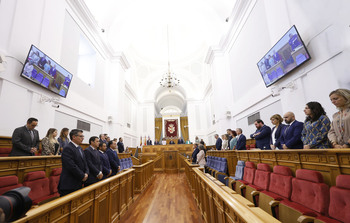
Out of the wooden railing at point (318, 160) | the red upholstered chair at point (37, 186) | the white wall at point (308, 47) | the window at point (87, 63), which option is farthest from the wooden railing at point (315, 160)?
the window at point (87, 63)

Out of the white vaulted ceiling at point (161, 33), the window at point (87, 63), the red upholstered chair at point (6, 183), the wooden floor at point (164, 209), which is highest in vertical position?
the white vaulted ceiling at point (161, 33)

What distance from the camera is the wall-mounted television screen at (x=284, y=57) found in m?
3.70

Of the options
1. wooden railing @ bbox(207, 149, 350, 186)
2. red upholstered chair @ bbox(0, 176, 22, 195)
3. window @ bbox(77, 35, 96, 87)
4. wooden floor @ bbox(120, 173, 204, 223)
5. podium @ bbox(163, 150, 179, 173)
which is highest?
window @ bbox(77, 35, 96, 87)

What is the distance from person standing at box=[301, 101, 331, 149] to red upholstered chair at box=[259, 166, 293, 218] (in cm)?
47

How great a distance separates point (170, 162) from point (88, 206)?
749 centimetres

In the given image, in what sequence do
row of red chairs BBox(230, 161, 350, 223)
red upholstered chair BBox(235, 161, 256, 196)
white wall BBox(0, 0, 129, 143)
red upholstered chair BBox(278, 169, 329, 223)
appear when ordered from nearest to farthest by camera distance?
row of red chairs BBox(230, 161, 350, 223), red upholstered chair BBox(278, 169, 329, 223), red upholstered chair BBox(235, 161, 256, 196), white wall BBox(0, 0, 129, 143)

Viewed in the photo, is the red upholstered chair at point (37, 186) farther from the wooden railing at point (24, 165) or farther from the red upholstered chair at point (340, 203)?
the red upholstered chair at point (340, 203)

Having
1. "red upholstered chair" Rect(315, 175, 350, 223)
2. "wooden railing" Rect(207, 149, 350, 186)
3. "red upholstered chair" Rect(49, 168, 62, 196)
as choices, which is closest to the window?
"red upholstered chair" Rect(49, 168, 62, 196)

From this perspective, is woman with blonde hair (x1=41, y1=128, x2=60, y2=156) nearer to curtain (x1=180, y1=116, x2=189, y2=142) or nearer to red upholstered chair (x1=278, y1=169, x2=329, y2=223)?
red upholstered chair (x1=278, y1=169, x2=329, y2=223)

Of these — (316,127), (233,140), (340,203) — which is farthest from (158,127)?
(340,203)

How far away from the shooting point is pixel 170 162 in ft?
29.7

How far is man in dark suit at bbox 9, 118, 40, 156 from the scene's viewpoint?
115 inches

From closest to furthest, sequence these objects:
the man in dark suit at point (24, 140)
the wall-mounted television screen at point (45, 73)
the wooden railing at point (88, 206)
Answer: the wooden railing at point (88, 206)
the man in dark suit at point (24, 140)
the wall-mounted television screen at point (45, 73)

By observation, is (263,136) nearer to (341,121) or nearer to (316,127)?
(316,127)
